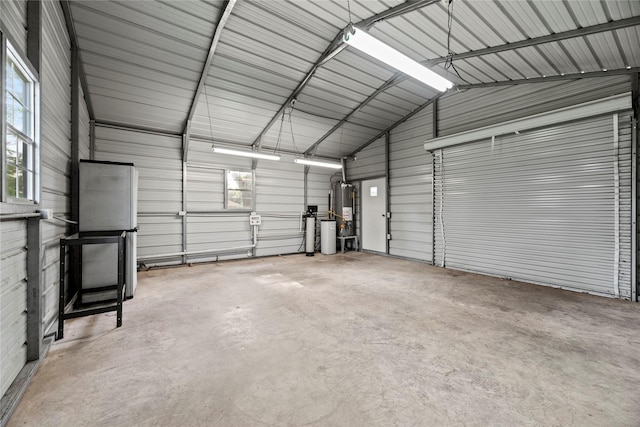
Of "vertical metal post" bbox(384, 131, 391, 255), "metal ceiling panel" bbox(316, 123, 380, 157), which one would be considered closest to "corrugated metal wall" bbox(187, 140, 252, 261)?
"metal ceiling panel" bbox(316, 123, 380, 157)

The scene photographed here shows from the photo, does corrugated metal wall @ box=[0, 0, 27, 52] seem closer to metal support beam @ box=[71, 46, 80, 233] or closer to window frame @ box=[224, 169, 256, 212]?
metal support beam @ box=[71, 46, 80, 233]

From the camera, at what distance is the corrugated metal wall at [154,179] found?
598 centimetres

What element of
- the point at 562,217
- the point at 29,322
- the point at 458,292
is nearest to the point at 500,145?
the point at 562,217

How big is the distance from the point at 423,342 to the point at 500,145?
4612 mm

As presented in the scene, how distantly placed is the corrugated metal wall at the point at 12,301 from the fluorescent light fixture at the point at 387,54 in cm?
321

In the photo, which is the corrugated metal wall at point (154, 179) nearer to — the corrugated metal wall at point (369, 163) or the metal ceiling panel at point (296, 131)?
the metal ceiling panel at point (296, 131)

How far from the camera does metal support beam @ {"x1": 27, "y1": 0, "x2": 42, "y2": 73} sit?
8.03 ft

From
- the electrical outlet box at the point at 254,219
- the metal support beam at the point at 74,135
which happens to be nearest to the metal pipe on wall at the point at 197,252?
the electrical outlet box at the point at 254,219

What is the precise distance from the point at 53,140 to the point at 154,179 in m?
3.30

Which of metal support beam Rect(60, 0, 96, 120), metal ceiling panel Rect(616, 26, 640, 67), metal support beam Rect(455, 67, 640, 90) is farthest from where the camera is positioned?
metal support beam Rect(455, 67, 640, 90)

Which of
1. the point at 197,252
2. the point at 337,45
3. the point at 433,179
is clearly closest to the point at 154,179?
the point at 197,252

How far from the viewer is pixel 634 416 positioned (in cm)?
181

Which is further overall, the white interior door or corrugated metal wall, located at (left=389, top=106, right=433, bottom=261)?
the white interior door

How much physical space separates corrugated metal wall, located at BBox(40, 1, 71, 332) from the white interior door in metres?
6.96
